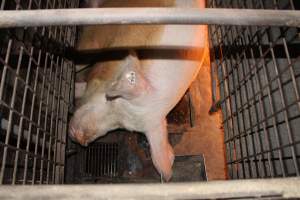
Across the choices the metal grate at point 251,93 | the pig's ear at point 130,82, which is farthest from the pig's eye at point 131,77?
the metal grate at point 251,93

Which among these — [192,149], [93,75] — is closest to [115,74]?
[93,75]

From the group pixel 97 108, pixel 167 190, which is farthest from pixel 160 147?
pixel 167 190

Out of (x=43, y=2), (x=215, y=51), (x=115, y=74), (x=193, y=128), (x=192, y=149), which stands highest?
(x=43, y=2)

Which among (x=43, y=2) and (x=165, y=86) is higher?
(x=43, y=2)

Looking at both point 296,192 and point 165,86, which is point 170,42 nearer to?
point 165,86

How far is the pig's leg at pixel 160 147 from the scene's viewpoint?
5.45 ft

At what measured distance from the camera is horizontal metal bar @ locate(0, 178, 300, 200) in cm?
70

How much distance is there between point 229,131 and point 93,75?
2.51 ft

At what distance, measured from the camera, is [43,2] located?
172cm

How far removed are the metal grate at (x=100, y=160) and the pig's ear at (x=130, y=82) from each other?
1.68ft

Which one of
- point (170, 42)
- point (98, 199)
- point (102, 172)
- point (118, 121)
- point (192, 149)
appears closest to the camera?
point (98, 199)

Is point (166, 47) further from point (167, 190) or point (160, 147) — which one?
point (167, 190)

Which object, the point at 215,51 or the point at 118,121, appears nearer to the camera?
the point at 118,121

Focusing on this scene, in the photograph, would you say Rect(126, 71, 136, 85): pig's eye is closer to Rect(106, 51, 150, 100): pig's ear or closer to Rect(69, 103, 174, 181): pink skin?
Rect(106, 51, 150, 100): pig's ear
